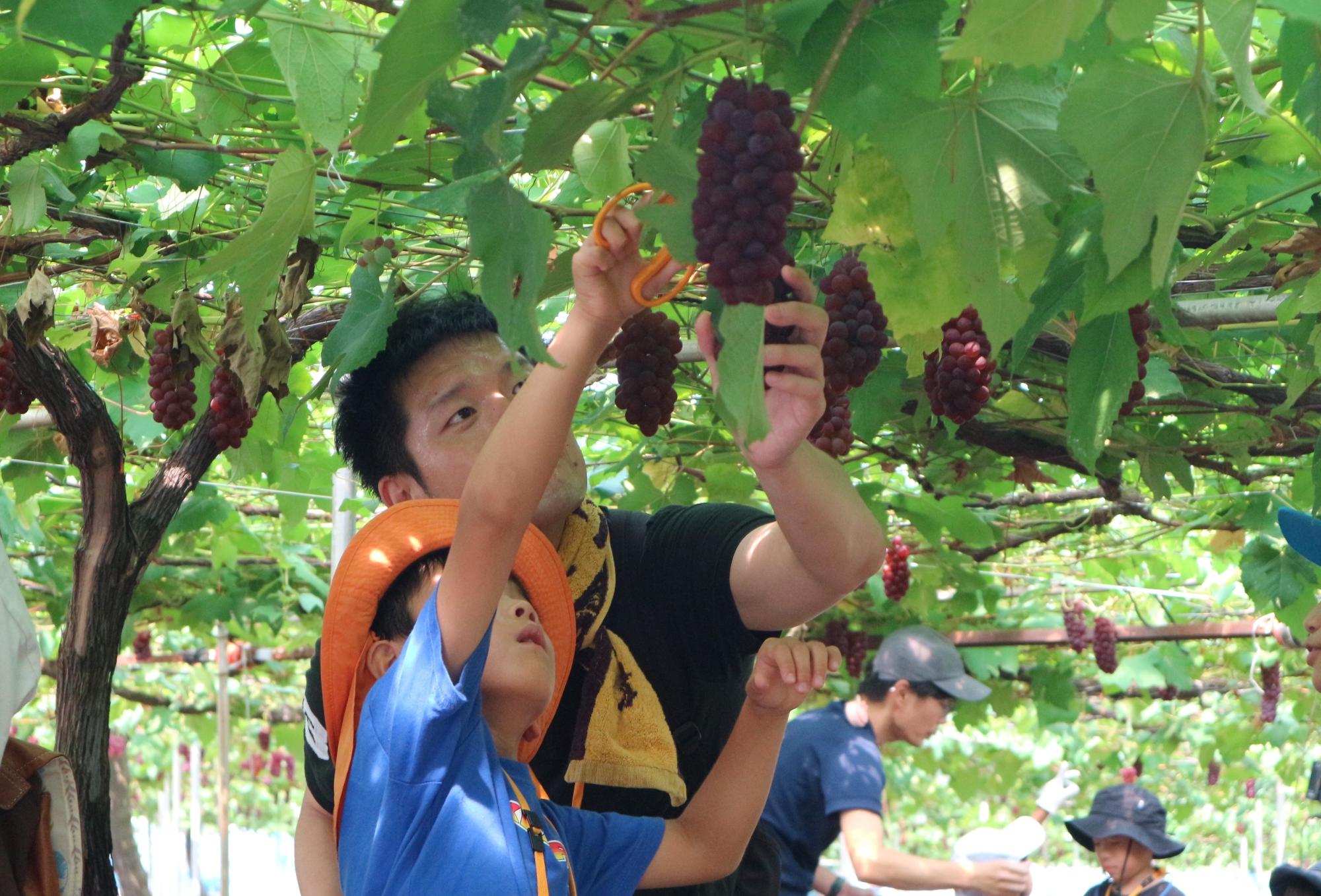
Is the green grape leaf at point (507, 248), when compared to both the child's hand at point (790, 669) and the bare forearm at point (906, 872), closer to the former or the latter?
the child's hand at point (790, 669)

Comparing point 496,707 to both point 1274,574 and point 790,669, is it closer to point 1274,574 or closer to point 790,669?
point 790,669

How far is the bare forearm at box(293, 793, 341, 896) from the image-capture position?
2074 mm

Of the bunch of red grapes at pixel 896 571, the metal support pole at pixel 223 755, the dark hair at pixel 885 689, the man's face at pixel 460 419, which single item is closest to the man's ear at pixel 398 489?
the man's face at pixel 460 419

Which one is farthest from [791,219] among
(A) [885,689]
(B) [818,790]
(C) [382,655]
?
(A) [885,689]

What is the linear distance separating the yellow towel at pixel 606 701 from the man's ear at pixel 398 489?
0.23 meters

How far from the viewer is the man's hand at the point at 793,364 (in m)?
1.20

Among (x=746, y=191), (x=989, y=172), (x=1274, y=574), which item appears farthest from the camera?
(x=1274, y=574)

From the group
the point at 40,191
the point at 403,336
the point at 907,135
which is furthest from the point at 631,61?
the point at 40,191

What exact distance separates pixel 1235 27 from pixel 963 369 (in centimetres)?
96

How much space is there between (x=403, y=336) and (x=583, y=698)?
24.7 inches

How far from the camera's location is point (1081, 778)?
16.7 m

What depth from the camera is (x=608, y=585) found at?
1969 millimetres

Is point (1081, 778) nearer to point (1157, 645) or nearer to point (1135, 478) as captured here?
point (1157, 645)

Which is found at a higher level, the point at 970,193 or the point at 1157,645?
the point at 970,193
